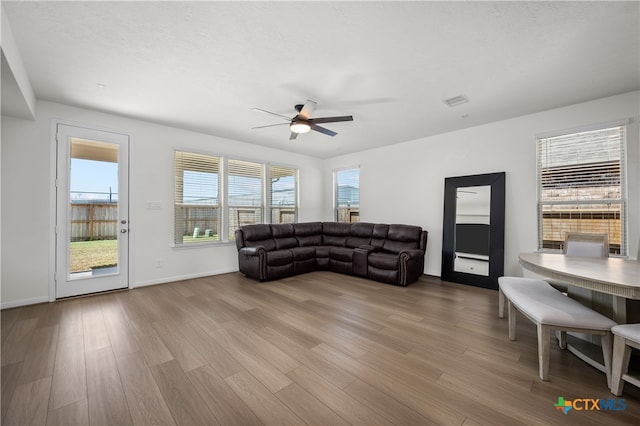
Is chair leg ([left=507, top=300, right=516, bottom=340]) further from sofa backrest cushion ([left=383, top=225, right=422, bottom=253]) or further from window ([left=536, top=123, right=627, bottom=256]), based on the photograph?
sofa backrest cushion ([left=383, top=225, right=422, bottom=253])

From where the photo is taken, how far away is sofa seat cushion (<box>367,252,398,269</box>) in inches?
175

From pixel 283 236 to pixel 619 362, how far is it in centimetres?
502

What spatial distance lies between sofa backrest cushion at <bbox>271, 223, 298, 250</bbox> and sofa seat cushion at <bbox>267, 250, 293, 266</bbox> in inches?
20.9

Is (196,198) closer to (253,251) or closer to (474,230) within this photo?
(253,251)

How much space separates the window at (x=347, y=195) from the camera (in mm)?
6512

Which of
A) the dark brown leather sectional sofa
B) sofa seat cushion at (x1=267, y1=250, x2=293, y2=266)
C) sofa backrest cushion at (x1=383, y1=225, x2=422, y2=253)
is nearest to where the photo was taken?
the dark brown leather sectional sofa

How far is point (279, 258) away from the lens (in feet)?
15.7

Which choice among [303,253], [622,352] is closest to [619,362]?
[622,352]

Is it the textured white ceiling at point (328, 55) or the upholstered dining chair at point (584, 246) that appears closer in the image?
the textured white ceiling at point (328, 55)

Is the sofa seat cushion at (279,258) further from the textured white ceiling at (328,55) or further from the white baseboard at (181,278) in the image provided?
the textured white ceiling at (328,55)

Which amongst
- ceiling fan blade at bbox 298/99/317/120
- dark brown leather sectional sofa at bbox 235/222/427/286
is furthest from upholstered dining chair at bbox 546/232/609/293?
ceiling fan blade at bbox 298/99/317/120

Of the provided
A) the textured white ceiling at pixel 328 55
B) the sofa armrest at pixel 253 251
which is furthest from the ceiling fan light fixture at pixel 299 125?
the sofa armrest at pixel 253 251

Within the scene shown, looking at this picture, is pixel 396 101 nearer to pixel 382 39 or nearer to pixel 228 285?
pixel 382 39

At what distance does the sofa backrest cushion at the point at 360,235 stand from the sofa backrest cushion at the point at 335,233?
0.16m
